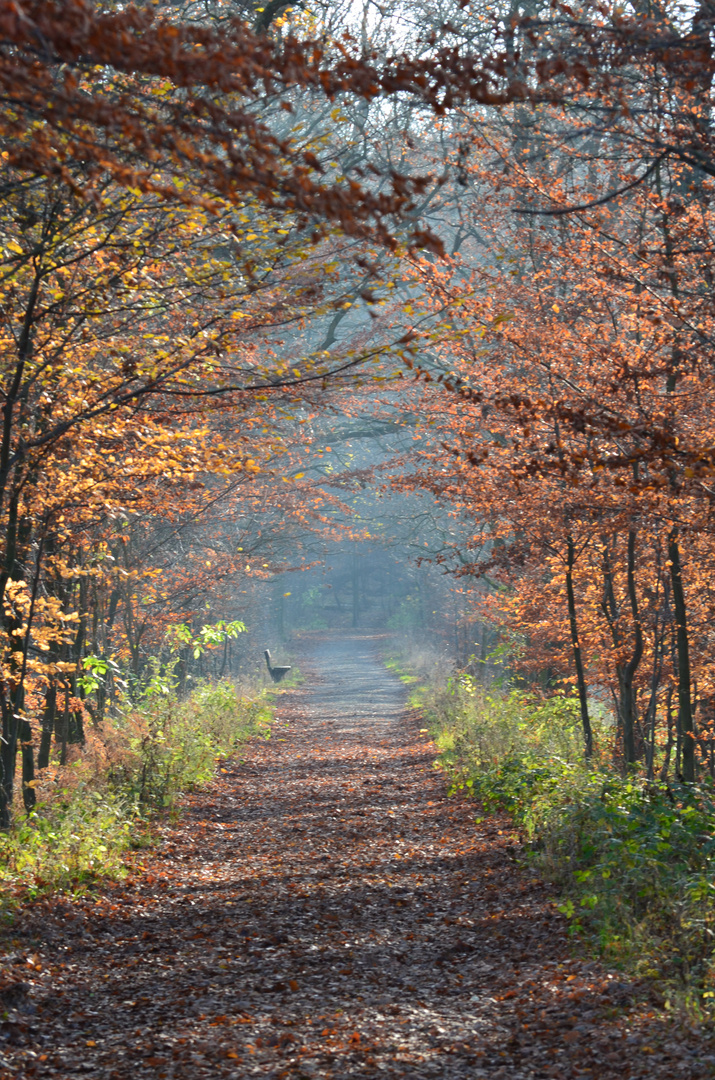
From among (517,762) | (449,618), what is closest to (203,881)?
(517,762)

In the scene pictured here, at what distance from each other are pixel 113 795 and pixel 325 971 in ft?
12.4

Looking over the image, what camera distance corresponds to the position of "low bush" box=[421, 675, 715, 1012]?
4.93 m

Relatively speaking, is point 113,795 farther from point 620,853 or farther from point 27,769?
point 620,853

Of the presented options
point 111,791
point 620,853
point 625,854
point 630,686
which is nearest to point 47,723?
point 111,791

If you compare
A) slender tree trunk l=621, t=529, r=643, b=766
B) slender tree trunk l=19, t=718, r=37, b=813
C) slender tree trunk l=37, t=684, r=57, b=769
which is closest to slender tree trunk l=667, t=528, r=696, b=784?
slender tree trunk l=621, t=529, r=643, b=766

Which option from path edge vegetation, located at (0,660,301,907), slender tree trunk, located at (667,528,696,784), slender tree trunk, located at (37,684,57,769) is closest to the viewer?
path edge vegetation, located at (0,660,301,907)

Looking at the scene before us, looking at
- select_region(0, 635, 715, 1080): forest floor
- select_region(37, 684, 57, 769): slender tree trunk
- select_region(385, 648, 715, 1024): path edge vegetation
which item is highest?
select_region(37, 684, 57, 769): slender tree trunk

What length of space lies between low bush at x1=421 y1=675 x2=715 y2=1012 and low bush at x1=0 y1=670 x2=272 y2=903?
3603mm

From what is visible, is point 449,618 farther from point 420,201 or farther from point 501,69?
point 501,69

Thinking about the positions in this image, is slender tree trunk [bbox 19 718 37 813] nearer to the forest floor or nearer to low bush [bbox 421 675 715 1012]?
the forest floor

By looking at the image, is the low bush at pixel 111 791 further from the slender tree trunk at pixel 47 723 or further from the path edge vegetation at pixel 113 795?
the slender tree trunk at pixel 47 723

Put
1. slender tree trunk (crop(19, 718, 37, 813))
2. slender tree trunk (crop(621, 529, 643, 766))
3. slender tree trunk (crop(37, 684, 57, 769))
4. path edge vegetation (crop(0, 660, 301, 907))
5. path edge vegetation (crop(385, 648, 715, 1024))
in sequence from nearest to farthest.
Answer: path edge vegetation (crop(385, 648, 715, 1024))
path edge vegetation (crop(0, 660, 301, 907))
slender tree trunk (crop(19, 718, 37, 813))
slender tree trunk (crop(621, 529, 643, 766))
slender tree trunk (crop(37, 684, 57, 769))

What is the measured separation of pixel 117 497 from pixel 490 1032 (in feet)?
18.6

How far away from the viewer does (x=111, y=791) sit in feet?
30.5
